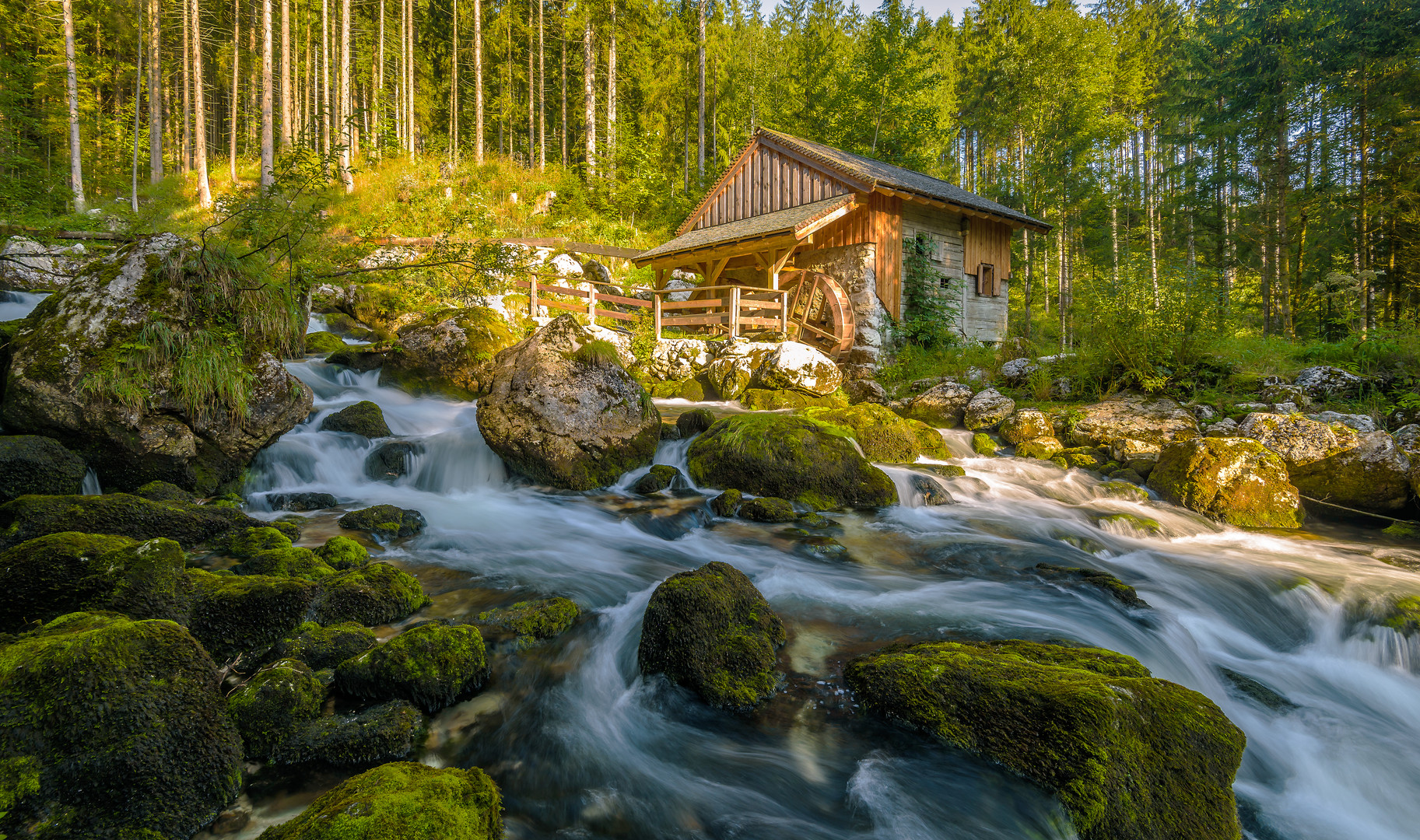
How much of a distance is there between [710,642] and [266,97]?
856 inches

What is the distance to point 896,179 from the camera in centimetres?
1670

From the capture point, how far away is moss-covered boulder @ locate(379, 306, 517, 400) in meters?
11.3

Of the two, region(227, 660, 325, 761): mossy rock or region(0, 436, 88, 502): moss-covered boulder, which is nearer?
region(227, 660, 325, 761): mossy rock

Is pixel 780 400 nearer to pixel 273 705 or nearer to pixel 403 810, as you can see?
pixel 273 705

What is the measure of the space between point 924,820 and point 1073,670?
1.12m

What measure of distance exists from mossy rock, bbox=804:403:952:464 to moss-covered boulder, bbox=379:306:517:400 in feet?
21.1

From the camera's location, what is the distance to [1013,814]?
8.73ft

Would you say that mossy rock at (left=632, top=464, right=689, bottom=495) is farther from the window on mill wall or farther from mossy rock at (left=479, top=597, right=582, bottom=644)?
the window on mill wall

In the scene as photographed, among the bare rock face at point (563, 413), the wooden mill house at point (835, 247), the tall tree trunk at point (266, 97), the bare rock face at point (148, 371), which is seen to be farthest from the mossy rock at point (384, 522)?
the tall tree trunk at point (266, 97)

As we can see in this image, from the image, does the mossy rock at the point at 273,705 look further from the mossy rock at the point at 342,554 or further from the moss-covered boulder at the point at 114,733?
the mossy rock at the point at 342,554

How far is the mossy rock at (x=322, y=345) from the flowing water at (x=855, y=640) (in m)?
4.85

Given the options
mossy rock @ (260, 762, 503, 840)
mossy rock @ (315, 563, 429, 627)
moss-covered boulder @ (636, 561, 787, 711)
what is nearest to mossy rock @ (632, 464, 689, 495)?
mossy rock @ (315, 563, 429, 627)

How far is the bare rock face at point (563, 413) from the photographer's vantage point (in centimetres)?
760

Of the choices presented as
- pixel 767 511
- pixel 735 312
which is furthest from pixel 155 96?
pixel 767 511
